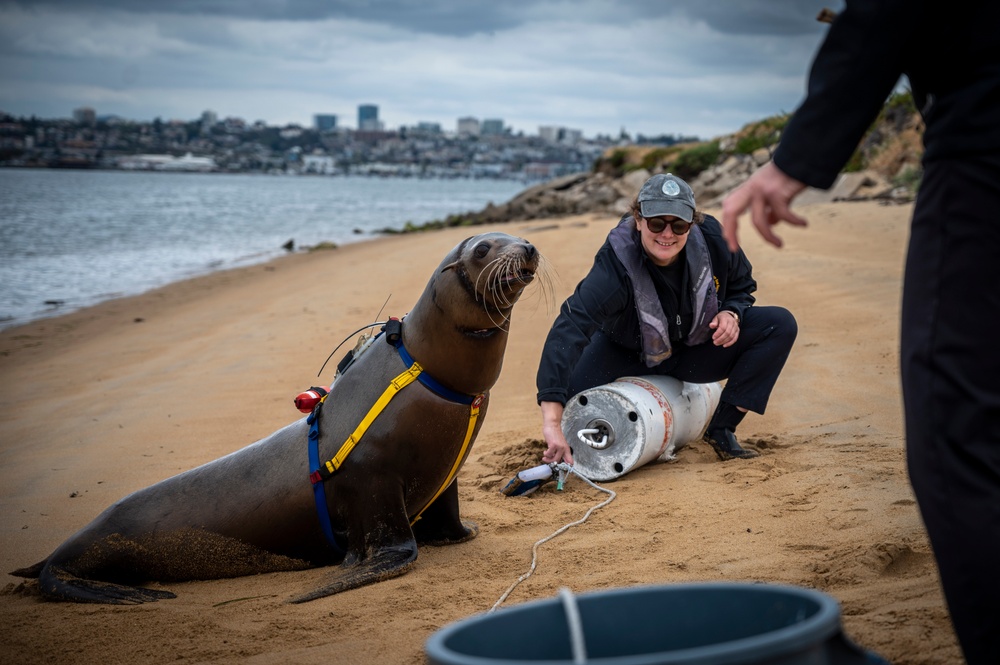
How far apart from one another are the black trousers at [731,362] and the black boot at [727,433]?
0.33ft

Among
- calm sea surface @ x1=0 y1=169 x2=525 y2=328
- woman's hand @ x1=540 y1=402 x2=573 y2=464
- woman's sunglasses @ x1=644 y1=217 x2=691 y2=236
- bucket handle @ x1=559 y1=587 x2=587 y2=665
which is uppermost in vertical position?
woman's sunglasses @ x1=644 y1=217 x2=691 y2=236

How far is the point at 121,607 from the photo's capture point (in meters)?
4.13

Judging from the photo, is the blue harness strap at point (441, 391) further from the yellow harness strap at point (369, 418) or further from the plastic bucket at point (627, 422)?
the plastic bucket at point (627, 422)

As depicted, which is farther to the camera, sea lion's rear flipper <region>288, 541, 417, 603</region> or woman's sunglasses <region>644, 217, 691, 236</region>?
woman's sunglasses <region>644, 217, 691, 236</region>

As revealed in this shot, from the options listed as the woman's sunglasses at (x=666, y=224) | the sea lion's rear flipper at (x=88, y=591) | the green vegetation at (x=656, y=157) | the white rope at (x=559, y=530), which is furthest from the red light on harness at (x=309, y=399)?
the green vegetation at (x=656, y=157)

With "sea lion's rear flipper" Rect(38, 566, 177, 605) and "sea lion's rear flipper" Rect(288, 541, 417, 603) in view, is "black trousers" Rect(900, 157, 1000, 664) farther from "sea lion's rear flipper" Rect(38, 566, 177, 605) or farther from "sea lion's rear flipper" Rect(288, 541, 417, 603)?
"sea lion's rear flipper" Rect(38, 566, 177, 605)

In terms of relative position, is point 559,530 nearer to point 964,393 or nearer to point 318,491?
point 318,491

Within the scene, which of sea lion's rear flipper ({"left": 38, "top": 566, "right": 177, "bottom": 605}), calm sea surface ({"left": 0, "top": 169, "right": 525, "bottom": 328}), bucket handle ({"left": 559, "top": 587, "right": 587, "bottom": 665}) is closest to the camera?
bucket handle ({"left": 559, "top": 587, "right": 587, "bottom": 665})

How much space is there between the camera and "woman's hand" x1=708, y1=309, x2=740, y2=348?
17.4 feet

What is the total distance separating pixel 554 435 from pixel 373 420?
96 cm

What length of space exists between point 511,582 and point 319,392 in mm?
1356

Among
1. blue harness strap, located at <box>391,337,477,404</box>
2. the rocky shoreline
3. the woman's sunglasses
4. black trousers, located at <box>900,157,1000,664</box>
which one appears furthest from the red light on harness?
the rocky shoreline

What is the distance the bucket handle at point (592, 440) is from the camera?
5293 mm

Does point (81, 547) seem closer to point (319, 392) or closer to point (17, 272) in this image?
point (319, 392)
